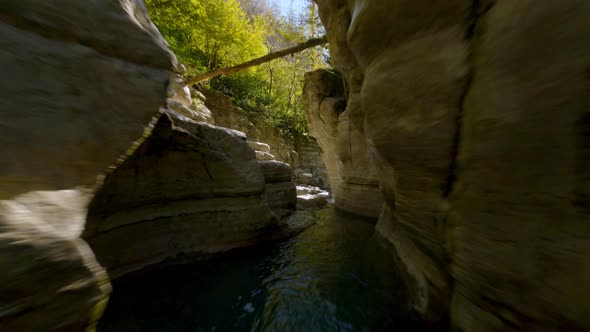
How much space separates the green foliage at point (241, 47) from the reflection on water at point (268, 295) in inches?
347

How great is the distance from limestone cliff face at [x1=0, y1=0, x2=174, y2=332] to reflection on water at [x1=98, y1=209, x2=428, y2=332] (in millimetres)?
1250

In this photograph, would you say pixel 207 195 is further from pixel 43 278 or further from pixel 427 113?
pixel 427 113

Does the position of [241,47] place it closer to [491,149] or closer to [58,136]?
[58,136]

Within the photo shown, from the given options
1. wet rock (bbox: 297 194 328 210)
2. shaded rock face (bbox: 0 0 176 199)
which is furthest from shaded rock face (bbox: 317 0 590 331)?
wet rock (bbox: 297 194 328 210)

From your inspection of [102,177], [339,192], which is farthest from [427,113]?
[339,192]

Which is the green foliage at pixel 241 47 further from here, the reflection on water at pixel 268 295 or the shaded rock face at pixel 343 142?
the reflection on water at pixel 268 295

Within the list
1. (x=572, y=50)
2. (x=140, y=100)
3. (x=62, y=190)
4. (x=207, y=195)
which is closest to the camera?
(x=572, y=50)

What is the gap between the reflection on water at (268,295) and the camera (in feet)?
7.18

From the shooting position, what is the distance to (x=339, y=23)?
16.0 ft

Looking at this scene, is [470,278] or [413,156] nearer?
[470,278]

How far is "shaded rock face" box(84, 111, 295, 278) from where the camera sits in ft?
9.50

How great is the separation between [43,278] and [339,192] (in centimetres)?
762

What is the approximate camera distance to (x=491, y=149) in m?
1.28

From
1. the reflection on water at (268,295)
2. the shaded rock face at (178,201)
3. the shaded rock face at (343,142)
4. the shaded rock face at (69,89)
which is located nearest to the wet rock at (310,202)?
the shaded rock face at (343,142)
